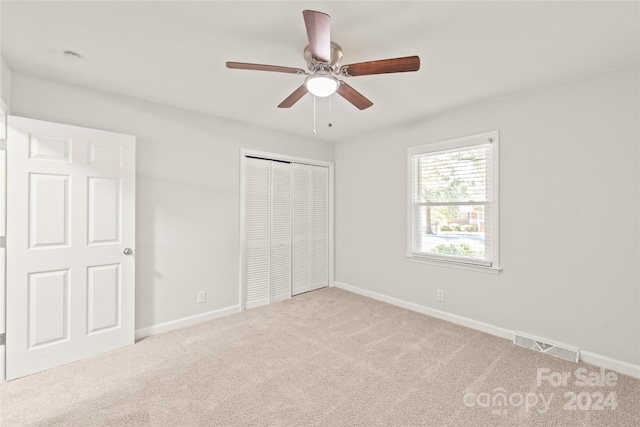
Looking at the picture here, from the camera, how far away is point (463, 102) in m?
3.08

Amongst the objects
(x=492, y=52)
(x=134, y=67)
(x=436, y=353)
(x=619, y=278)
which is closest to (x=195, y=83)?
(x=134, y=67)

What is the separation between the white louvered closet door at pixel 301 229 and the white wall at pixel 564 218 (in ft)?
5.66

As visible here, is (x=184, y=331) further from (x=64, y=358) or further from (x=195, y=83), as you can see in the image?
(x=195, y=83)

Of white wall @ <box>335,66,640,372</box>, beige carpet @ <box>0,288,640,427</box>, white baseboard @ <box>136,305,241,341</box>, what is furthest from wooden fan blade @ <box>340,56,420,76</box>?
white baseboard @ <box>136,305,241,341</box>

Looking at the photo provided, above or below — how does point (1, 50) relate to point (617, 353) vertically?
above

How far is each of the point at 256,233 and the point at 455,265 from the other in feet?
8.21

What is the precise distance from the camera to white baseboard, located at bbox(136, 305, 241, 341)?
2988 mm

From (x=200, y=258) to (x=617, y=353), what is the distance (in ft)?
13.1

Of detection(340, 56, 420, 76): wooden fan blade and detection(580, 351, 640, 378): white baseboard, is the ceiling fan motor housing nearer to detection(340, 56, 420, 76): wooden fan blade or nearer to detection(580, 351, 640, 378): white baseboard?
detection(340, 56, 420, 76): wooden fan blade

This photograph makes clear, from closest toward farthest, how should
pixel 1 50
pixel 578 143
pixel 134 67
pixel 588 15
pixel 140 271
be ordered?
pixel 588 15, pixel 1 50, pixel 134 67, pixel 578 143, pixel 140 271

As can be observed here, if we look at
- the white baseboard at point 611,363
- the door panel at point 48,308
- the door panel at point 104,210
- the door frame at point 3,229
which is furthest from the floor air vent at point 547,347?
the door frame at point 3,229

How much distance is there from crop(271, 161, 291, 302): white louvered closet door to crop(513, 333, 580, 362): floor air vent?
280cm

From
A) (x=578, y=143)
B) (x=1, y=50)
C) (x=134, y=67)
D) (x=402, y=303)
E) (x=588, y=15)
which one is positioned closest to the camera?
(x=588, y=15)

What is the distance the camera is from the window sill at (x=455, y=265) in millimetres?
3042
